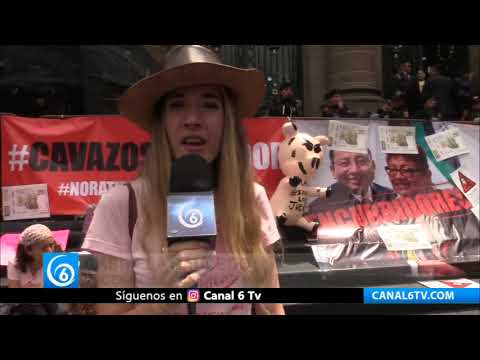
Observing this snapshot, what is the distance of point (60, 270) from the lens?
2.19 meters

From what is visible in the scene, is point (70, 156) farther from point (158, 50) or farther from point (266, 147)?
point (266, 147)

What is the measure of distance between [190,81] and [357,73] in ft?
2.44

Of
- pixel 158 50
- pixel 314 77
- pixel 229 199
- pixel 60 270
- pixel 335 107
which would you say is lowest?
pixel 60 270

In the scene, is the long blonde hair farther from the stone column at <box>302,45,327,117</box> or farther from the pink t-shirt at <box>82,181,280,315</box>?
the stone column at <box>302,45,327,117</box>

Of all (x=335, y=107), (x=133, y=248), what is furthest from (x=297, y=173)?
(x=133, y=248)

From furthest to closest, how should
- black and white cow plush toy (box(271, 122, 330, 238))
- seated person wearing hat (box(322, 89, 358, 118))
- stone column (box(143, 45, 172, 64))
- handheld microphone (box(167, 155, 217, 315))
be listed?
1. black and white cow plush toy (box(271, 122, 330, 238))
2. seated person wearing hat (box(322, 89, 358, 118))
3. stone column (box(143, 45, 172, 64))
4. handheld microphone (box(167, 155, 217, 315))

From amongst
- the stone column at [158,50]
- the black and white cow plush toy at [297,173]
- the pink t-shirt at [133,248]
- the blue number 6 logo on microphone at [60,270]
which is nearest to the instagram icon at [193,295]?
the pink t-shirt at [133,248]

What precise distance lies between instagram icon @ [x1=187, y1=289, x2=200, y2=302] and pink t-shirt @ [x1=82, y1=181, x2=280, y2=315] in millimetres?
34

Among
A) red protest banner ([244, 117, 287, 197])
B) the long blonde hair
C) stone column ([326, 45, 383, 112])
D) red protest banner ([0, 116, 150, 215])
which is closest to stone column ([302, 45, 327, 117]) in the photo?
stone column ([326, 45, 383, 112])

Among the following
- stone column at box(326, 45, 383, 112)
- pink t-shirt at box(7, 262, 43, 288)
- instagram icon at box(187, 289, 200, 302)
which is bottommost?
instagram icon at box(187, 289, 200, 302)

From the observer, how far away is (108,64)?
87.4 inches

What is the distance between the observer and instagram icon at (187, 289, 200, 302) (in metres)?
2.03
